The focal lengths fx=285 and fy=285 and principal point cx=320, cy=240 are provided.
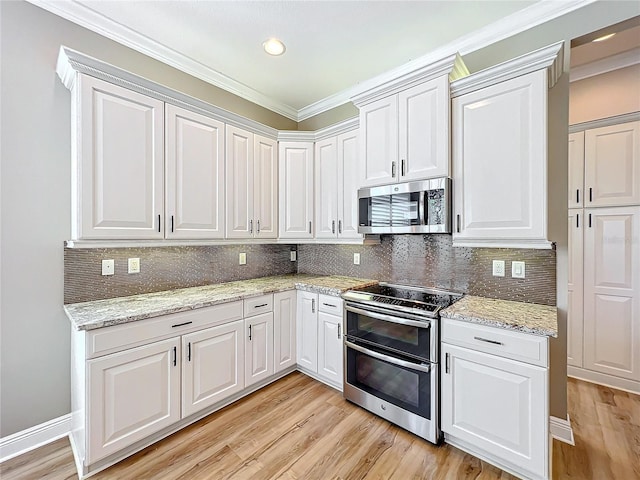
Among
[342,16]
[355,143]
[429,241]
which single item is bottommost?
[429,241]

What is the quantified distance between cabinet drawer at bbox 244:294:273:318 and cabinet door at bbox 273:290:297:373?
59 millimetres

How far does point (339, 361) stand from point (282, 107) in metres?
2.99

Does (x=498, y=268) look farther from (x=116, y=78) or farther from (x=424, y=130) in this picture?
(x=116, y=78)

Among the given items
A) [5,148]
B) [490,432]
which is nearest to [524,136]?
[490,432]

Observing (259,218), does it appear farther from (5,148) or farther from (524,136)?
(524,136)

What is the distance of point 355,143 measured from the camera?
2.79 meters

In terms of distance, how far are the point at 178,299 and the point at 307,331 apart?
3.99 ft

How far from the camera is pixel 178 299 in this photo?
218 centimetres

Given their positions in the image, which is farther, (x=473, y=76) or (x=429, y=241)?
(x=429, y=241)

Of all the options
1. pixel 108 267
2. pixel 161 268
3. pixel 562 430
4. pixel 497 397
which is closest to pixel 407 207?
pixel 497 397

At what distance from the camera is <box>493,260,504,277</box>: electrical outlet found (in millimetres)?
2168

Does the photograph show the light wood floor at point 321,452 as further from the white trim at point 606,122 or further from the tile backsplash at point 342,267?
the white trim at point 606,122

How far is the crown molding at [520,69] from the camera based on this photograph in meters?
1.70

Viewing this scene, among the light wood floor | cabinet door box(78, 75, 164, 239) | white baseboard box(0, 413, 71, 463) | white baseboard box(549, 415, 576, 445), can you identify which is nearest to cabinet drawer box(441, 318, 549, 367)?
the light wood floor
